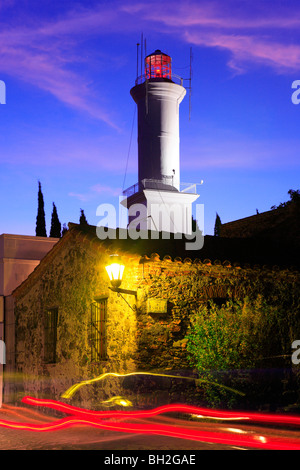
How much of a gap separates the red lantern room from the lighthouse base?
797 centimetres

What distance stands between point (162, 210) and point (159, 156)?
3.66 meters

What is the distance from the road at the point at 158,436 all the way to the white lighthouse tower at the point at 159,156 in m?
24.9

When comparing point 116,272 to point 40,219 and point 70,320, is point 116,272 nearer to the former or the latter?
point 70,320

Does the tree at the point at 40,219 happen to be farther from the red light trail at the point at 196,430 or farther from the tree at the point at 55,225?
the red light trail at the point at 196,430

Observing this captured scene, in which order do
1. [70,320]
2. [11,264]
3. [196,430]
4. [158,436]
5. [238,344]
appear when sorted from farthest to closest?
[11,264] → [70,320] → [238,344] → [196,430] → [158,436]

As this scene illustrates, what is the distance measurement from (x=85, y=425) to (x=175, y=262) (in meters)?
4.06

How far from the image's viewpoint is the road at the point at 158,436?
342 inches

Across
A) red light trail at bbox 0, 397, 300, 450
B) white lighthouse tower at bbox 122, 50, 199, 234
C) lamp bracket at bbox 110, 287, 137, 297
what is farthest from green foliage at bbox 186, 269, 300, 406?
white lighthouse tower at bbox 122, 50, 199, 234

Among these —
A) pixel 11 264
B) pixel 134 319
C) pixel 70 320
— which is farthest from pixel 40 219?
pixel 134 319

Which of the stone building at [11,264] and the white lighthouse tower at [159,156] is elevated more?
the white lighthouse tower at [159,156]

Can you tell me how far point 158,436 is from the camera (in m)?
9.69

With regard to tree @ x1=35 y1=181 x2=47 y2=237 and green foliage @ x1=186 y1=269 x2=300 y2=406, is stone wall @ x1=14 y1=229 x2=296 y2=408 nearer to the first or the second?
green foliage @ x1=186 y1=269 x2=300 y2=406

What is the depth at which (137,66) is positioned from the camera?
38.1 meters

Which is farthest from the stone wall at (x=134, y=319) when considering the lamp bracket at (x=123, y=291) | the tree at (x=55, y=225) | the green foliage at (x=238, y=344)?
the tree at (x=55, y=225)
